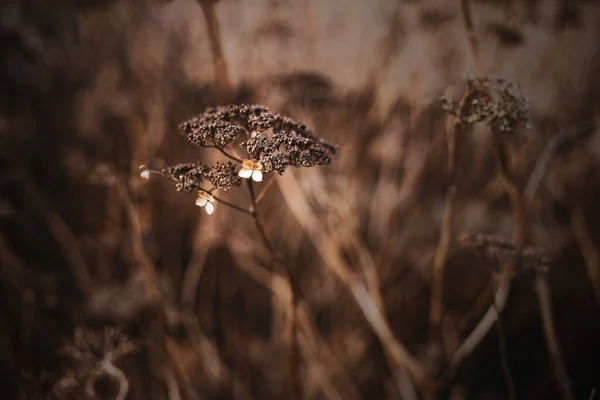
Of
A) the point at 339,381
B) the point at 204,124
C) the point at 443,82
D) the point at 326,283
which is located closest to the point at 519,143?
the point at 443,82

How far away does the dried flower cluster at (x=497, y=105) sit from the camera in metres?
0.87

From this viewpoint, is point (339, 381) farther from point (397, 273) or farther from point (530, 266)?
point (530, 266)

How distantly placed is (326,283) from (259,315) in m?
0.45

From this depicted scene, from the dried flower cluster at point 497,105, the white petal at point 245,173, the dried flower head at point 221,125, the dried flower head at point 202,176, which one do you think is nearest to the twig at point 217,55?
the dried flower head at point 221,125

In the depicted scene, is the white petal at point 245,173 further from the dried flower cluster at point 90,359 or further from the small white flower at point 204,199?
the dried flower cluster at point 90,359

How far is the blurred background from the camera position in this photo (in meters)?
1.60

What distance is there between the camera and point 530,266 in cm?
105

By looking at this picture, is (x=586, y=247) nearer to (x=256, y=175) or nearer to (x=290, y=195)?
(x=290, y=195)

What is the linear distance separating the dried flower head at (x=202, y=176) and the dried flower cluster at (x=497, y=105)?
0.52m

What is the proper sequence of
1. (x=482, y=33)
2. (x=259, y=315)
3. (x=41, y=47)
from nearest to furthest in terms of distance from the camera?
(x=482, y=33)
(x=41, y=47)
(x=259, y=315)

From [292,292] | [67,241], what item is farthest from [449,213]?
[67,241]

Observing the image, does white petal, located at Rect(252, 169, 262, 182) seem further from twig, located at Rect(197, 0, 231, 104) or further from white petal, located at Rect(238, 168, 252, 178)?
twig, located at Rect(197, 0, 231, 104)

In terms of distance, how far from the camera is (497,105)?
89 centimetres

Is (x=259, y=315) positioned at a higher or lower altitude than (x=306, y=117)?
lower
